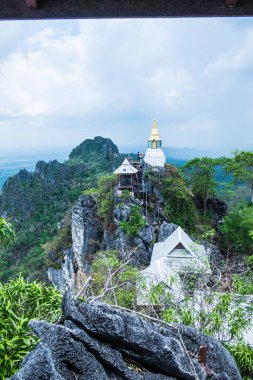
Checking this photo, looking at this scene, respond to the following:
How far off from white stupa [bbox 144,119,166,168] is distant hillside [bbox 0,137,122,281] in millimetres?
11703

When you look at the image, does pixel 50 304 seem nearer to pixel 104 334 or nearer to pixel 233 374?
pixel 104 334

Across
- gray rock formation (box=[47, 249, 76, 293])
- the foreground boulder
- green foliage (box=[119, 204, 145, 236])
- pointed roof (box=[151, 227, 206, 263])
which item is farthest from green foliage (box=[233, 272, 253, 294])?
gray rock formation (box=[47, 249, 76, 293])

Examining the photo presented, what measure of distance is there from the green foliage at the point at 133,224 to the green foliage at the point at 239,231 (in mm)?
3618

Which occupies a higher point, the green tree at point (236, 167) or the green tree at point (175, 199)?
the green tree at point (236, 167)

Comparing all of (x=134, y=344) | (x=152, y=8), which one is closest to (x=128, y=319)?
(x=134, y=344)

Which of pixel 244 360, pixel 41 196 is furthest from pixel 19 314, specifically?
pixel 41 196

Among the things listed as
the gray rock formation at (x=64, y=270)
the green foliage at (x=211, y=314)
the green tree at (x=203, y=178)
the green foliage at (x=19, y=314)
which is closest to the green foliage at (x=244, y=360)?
the green foliage at (x=211, y=314)

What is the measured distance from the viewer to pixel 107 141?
35.2 metres

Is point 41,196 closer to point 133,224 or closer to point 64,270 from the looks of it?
point 64,270

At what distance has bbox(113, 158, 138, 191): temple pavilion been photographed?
50.0 feet

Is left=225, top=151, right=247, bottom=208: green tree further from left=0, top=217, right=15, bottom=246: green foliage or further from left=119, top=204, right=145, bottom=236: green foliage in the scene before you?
left=0, top=217, right=15, bottom=246: green foliage

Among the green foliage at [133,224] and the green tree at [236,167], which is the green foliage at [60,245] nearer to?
the green foliage at [133,224]

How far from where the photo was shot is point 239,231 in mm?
13625

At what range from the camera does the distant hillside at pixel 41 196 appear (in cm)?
2550
